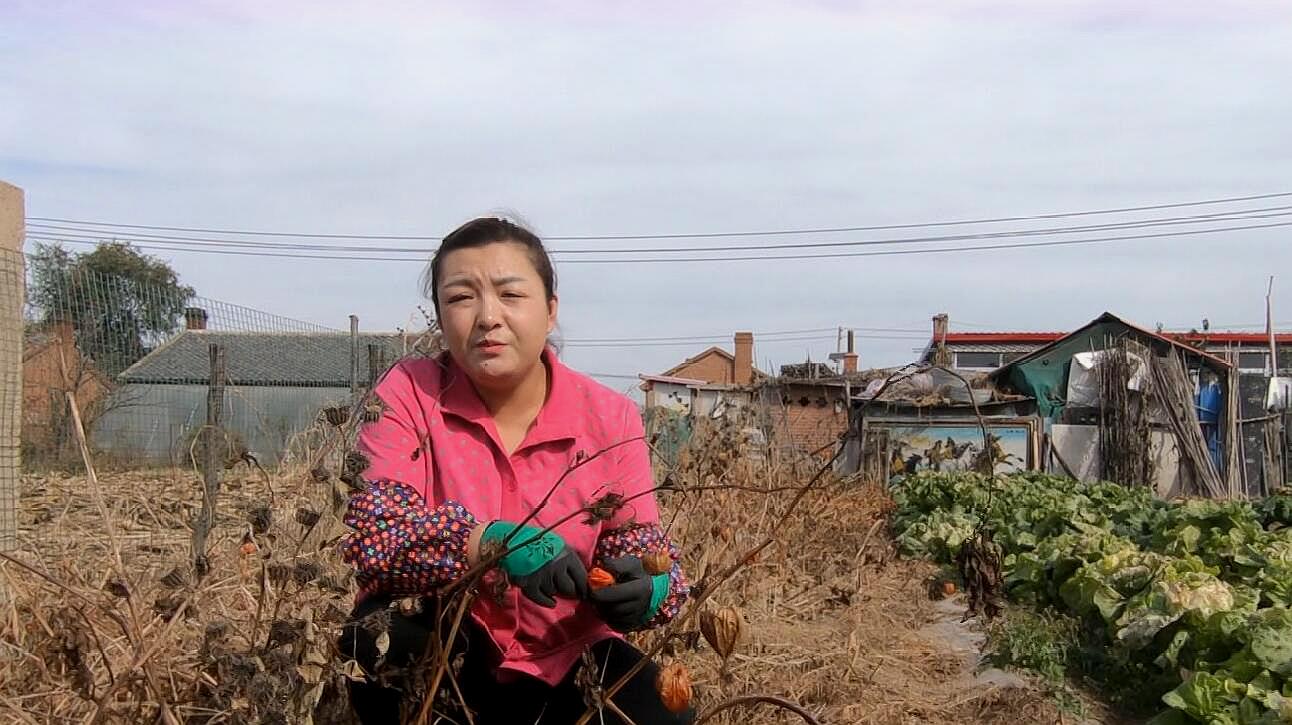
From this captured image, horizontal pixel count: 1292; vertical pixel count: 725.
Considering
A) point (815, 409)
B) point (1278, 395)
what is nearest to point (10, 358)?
point (815, 409)

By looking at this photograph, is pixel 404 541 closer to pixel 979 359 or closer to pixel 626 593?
pixel 626 593

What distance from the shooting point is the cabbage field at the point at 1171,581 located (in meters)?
4.04

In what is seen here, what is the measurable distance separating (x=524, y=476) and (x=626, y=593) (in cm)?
47

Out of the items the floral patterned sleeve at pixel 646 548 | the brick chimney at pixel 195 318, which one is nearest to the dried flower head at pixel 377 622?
the floral patterned sleeve at pixel 646 548

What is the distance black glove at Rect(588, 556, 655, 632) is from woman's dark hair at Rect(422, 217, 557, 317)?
684 mm

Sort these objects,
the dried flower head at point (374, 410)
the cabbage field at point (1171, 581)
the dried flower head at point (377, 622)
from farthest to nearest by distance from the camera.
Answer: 1. the cabbage field at point (1171, 581)
2. the dried flower head at point (374, 410)
3. the dried flower head at point (377, 622)

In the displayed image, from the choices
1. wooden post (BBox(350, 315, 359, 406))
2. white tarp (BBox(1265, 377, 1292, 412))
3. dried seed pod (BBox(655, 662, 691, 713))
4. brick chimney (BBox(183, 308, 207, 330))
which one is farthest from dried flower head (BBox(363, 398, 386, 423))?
white tarp (BBox(1265, 377, 1292, 412))

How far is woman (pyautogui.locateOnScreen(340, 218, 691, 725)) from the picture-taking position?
2.28 m

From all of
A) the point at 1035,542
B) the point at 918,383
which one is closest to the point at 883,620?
the point at 1035,542

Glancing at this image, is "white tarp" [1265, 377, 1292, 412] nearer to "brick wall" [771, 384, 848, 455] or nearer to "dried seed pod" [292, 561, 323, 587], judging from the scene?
"brick wall" [771, 384, 848, 455]

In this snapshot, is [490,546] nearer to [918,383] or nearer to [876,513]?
[876,513]

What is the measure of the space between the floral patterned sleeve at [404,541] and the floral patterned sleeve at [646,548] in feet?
1.20

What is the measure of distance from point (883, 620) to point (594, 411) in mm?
4246

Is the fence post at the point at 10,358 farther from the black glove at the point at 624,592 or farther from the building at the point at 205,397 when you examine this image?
the black glove at the point at 624,592
